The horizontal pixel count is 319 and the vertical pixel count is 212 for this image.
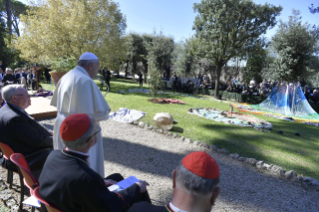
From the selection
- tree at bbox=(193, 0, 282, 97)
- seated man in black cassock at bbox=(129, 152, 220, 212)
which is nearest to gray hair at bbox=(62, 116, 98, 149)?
seated man in black cassock at bbox=(129, 152, 220, 212)

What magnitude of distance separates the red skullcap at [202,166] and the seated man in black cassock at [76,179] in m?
0.77

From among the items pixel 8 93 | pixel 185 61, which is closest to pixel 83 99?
pixel 8 93

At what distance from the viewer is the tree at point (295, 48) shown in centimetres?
1249

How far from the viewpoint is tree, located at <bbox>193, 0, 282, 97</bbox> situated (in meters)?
15.7

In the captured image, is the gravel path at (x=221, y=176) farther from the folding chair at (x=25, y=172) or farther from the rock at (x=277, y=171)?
the folding chair at (x=25, y=172)

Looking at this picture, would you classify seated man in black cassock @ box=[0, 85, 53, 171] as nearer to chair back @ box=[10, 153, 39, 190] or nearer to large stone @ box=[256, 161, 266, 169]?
chair back @ box=[10, 153, 39, 190]

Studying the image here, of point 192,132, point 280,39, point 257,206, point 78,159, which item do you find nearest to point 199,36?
point 280,39

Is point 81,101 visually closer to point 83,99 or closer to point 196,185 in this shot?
point 83,99

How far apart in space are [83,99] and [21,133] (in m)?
1.17

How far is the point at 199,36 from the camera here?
18078mm

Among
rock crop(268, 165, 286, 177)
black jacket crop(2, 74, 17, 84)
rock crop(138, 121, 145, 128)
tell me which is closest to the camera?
rock crop(268, 165, 286, 177)

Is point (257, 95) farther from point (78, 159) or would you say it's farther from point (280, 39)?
point (78, 159)

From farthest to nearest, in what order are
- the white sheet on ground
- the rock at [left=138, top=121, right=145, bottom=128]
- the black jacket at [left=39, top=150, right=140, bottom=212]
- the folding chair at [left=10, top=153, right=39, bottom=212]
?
the white sheet on ground → the rock at [left=138, top=121, right=145, bottom=128] → the folding chair at [left=10, top=153, right=39, bottom=212] → the black jacket at [left=39, top=150, right=140, bottom=212]

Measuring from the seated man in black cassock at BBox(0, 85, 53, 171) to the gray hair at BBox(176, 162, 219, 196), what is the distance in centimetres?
270
